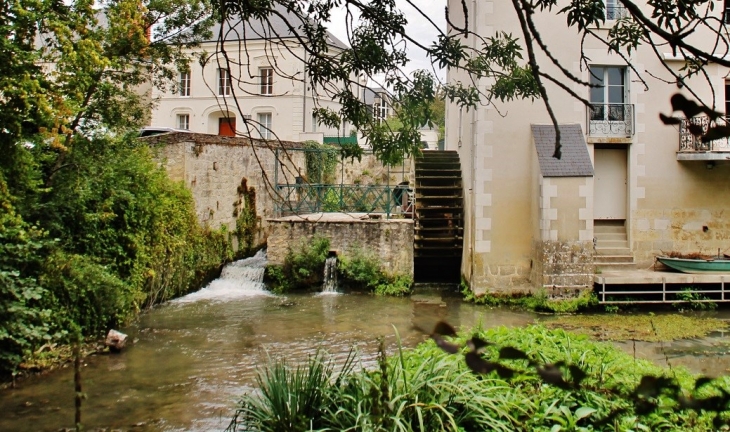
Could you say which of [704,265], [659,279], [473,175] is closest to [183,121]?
[473,175]

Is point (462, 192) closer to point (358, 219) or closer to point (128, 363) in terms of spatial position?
point (358, 219)

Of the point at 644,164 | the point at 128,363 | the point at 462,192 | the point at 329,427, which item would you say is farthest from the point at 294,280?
the point at 329,427

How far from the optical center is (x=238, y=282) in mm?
A: 13414

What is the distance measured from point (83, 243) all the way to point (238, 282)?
16.2ft

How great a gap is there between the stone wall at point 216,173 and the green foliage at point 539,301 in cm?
496

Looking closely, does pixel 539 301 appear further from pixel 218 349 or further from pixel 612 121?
pixel 218 349

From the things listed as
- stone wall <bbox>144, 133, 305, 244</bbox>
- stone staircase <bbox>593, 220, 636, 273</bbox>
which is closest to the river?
stone wall <bbox>144, 133, 305, 244</bbox>

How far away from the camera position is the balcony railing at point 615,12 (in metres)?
12.1

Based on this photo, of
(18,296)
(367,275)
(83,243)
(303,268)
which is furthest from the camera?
(303,268)

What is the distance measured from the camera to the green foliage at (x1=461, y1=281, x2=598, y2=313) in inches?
432

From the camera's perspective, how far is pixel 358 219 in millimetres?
13555

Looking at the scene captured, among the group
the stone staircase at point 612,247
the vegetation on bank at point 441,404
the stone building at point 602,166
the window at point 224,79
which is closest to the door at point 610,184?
the stone building at point 602,166

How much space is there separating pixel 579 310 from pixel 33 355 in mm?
8814

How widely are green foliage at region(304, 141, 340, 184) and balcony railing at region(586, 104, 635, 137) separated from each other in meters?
8.81
